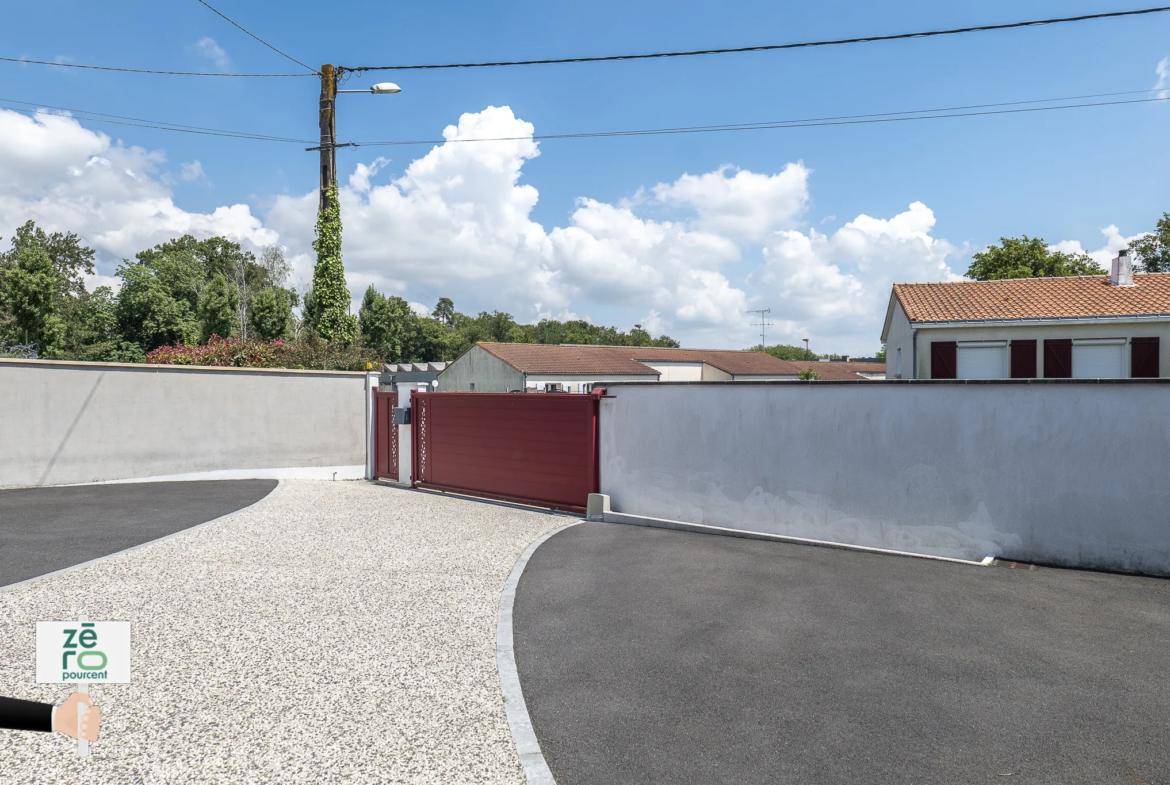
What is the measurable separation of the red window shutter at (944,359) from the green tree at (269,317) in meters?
33.0

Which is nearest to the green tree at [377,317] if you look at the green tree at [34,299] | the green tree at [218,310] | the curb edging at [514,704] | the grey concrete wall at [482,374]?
the grey concrete wall at [482,374]

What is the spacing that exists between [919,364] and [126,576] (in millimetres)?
22712

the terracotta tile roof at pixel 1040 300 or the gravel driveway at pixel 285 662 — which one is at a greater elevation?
the terracotta tile roof at pixel 1040 300

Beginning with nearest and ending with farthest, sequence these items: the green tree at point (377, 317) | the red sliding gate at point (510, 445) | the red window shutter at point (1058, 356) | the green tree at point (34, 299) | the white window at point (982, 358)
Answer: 1. the red sliding gate at point (510, 445)
2. the red window shutter at point (1058, 356)
3. the white window at point (982, 358)
4. the green tree at point (34, 299)
5. the green tree at point (377, 317)

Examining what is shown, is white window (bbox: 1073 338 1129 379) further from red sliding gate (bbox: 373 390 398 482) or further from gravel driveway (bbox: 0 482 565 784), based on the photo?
gravel driveway (bbox: 0 482 565 784)

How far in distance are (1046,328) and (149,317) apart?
48878 millimetres

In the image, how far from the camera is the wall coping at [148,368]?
43.6 feet

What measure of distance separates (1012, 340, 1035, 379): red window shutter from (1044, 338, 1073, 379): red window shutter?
0.37m

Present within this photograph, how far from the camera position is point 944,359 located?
22.7 metres

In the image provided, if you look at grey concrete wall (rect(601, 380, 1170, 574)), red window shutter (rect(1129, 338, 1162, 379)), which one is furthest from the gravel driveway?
red window shutter (rect(1129, 338, 1162, 379))

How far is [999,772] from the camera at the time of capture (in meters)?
3.82

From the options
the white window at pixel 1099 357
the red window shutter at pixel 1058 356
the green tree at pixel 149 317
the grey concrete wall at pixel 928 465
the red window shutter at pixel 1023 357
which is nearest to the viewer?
the grey concrete wall at pixel 928 465

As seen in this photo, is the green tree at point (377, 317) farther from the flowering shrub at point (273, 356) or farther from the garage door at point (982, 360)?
the garage door at point (982, 360)

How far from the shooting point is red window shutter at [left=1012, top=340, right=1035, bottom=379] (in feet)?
71.5
